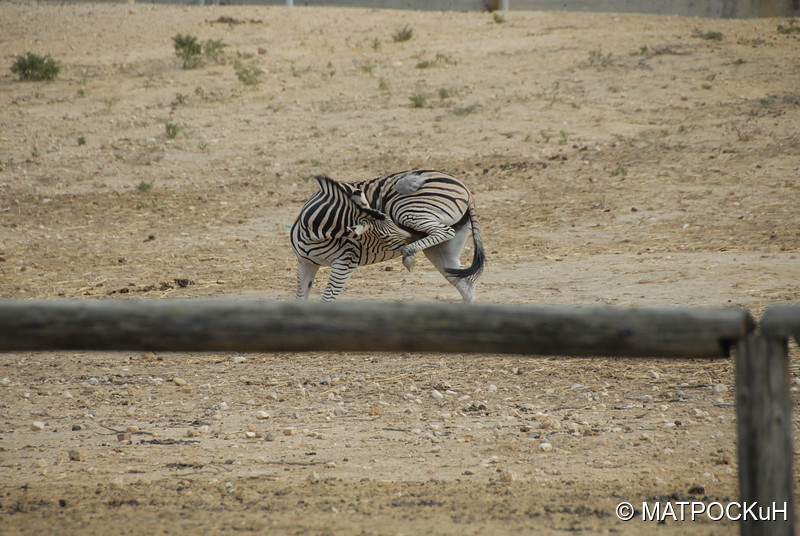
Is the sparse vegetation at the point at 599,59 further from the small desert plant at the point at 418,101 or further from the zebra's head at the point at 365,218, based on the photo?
the zebra's head at the point at 365,218

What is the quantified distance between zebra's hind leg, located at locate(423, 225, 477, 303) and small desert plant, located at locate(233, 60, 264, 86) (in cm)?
950

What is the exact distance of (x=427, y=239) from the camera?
23.7 feet

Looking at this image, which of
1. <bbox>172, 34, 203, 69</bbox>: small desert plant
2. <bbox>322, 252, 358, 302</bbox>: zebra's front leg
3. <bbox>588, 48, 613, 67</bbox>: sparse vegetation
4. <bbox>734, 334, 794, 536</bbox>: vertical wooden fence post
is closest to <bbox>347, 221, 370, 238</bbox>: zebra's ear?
<bbox>322, 252, 358, 302</bbox>: zebra's front leg

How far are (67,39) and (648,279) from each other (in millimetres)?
16298

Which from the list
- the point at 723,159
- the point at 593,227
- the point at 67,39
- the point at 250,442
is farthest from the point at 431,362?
the point at 67,39

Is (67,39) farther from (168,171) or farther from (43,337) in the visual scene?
(43,337)

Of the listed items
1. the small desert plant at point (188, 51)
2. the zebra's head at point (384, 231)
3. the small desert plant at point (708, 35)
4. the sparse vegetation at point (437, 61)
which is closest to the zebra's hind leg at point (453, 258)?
the zebra's head at point (384, 231)

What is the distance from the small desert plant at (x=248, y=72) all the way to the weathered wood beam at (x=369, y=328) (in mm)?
13746

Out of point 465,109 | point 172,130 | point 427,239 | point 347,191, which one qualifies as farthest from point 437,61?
point 427,239

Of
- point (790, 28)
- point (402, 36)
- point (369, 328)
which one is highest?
point (790, 28)

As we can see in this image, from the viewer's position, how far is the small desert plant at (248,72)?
52.5 feet

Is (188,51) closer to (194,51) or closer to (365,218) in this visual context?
(194,51)

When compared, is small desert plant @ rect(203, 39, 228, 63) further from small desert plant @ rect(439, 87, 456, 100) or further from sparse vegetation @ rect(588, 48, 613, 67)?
sparse vegetation @ rect(588, 48, 613, 67)

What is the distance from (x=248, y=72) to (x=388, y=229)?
10.0 m
